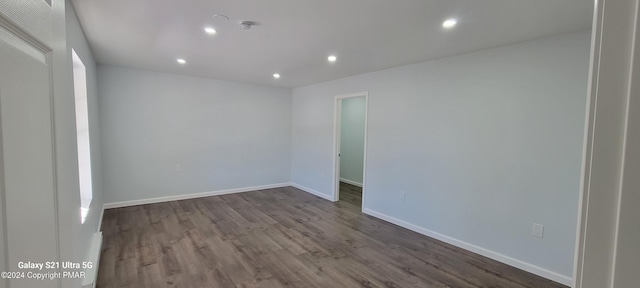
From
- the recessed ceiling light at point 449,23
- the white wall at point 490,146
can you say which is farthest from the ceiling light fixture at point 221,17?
the white wall at point 490,146

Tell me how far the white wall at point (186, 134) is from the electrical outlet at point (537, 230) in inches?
184

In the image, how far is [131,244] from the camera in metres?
3.07

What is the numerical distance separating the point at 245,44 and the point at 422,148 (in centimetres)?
258

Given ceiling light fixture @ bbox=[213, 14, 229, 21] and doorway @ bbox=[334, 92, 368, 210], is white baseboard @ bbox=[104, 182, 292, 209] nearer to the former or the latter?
doorway @ bbox=[334, 92, 368, 210]

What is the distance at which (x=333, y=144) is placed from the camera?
5.01 meters

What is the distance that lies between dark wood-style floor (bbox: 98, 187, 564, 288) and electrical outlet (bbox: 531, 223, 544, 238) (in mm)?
416

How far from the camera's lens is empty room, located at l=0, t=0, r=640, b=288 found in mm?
457

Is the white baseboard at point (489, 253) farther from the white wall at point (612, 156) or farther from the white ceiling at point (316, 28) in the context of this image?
the white wall at point (612, 156)

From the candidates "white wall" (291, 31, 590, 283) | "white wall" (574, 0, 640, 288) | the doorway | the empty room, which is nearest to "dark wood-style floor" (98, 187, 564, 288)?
the empty room

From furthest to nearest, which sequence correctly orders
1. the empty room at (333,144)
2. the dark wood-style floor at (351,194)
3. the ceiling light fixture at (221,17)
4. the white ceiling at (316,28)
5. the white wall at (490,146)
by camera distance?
the dark wood-style floor at (351,194), the white wall at (490,146), the ceiling light fixture at (221,17), the white ceiling at (316,28), the empty room at (333,144)

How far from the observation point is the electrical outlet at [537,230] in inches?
101

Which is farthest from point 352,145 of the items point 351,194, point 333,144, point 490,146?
point 490,146

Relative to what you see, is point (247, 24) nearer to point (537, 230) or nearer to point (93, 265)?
point (93, 265)

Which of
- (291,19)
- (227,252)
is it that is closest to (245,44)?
(291,19)
